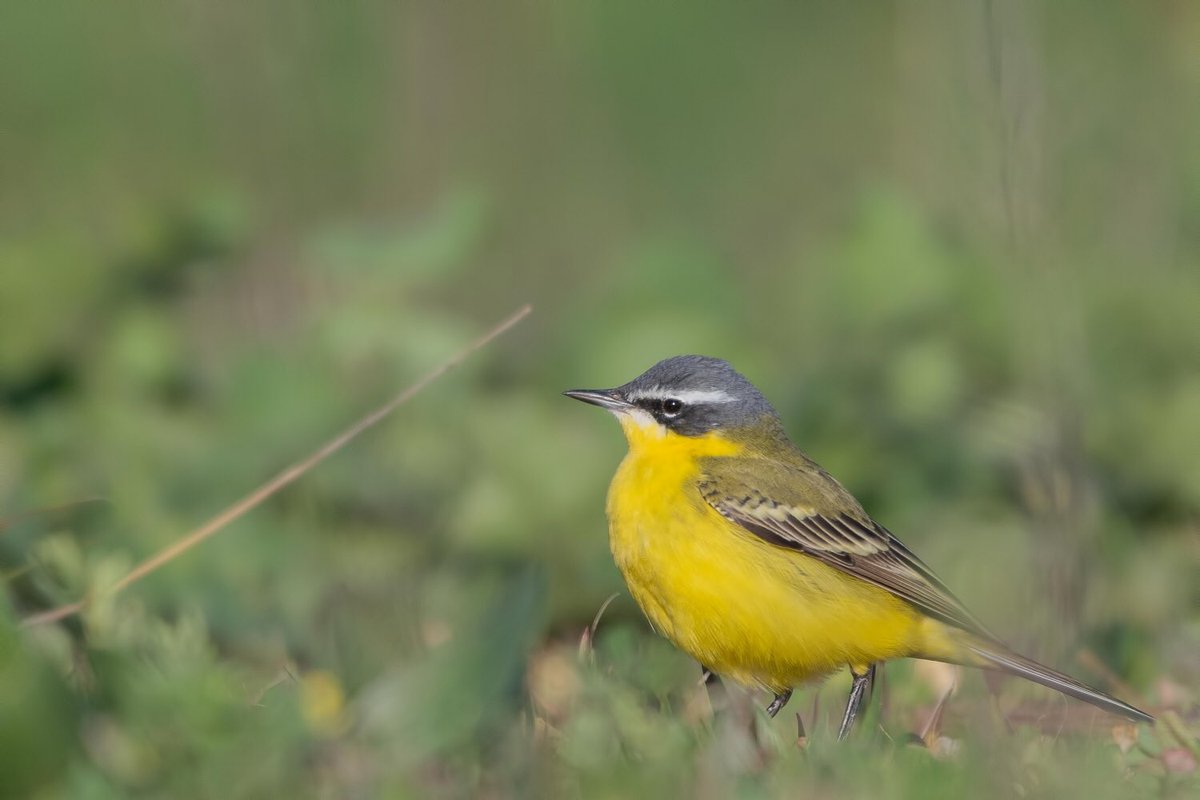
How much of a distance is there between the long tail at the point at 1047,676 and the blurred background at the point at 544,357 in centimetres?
9

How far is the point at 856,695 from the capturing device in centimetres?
505

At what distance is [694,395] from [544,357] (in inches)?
87.6

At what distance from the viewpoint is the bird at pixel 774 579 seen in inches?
206

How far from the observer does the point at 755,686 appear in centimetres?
541

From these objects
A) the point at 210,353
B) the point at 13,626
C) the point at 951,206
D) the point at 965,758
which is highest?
the point at 13,626

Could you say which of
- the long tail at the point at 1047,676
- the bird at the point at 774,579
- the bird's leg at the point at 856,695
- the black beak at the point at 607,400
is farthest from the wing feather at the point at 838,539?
the black beak at the point at 607,400

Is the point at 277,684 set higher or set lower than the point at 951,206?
higher

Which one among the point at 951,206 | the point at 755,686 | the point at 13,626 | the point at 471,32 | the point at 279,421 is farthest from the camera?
the point at 471,32

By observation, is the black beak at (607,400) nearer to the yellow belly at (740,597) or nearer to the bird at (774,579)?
the bird at (774,579)

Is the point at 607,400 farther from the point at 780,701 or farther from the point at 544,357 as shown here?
the point at 544,357

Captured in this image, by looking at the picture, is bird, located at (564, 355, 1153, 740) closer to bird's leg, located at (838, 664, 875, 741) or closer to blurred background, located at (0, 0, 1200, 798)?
bird's leg, located at (838, 664, 875, 741)

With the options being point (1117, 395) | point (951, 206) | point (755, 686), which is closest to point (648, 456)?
point (755, 686)

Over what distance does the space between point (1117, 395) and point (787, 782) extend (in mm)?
5047

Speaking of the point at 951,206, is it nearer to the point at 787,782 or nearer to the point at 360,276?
the point at 360,276
